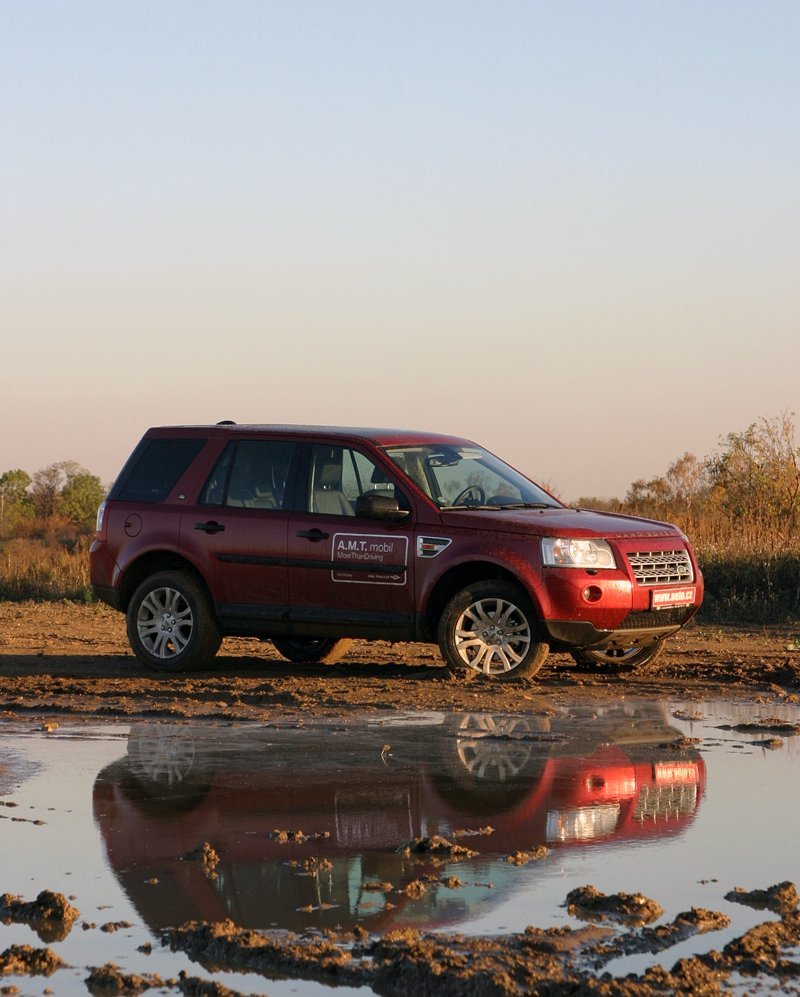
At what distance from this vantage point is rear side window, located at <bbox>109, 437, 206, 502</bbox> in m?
14.1

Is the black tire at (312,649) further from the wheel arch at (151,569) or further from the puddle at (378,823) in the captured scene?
the puddle at (378,823)

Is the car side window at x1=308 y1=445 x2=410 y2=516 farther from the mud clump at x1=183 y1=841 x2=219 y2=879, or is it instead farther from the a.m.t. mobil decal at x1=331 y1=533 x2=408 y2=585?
the mud clump at x1=183 y1=841 x2=219 y2=879

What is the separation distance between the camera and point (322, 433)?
13547 mm

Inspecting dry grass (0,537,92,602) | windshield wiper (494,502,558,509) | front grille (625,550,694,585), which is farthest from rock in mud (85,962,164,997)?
dry grass (0,537,92,602)

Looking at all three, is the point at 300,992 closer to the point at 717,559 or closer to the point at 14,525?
the point at 717,559

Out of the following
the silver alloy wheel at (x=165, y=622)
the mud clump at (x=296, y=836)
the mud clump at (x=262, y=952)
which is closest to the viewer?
the mud clump at (x=262, y=952)

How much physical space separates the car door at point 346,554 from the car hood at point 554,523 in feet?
1.57

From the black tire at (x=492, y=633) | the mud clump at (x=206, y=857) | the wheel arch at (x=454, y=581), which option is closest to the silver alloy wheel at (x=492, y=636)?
the black tire at (x=492, y=633)

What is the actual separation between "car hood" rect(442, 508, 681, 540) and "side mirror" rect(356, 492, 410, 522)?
361 mm

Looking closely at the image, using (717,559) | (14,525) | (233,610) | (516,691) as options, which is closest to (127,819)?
(516,691)

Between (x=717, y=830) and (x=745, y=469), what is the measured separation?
28.0 meters

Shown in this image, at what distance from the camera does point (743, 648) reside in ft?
53.2

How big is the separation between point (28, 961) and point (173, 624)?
29.0 feet

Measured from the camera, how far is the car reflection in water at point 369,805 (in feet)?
19.6
